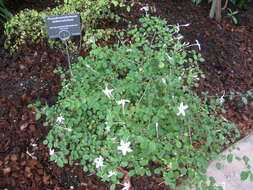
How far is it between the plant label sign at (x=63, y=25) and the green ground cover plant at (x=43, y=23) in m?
0.42

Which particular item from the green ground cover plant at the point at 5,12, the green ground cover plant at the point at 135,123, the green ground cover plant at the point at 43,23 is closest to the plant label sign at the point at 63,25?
the green ground cover plant at the point at 135,123

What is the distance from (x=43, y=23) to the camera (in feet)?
7.70

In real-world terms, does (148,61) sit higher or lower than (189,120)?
higher

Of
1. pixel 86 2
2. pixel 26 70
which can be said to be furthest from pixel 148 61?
pixel 26 70

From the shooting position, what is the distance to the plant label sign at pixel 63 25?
1794 millimetres

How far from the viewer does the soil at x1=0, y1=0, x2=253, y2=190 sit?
5.82ft

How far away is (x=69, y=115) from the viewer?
167 cm

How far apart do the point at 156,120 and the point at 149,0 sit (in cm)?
197

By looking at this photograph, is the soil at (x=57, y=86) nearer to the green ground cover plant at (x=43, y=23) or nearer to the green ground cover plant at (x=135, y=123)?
the green ground cover plant at (x=43, y=23)

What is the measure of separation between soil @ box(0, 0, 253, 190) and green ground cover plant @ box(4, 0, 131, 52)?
0.09m

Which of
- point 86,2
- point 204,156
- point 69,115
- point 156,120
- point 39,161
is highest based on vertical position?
point 86,2

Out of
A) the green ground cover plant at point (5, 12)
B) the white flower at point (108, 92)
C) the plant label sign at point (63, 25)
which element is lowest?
the white flower at point (108, 92)

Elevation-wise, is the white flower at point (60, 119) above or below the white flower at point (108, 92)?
below

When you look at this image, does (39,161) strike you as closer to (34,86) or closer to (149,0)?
(34,86)
